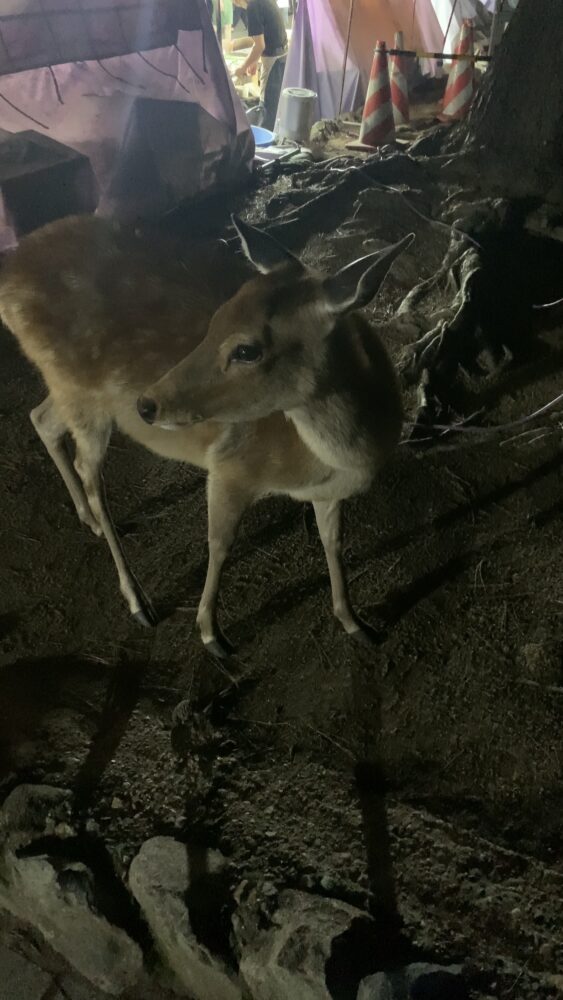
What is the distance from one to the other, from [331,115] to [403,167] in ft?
10.2

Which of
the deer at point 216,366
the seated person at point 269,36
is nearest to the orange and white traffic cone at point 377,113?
the seated person at point 269,36

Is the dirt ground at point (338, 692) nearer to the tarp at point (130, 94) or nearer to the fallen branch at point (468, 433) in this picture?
the fallen branch at point (468, 433)

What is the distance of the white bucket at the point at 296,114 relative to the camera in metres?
7.19

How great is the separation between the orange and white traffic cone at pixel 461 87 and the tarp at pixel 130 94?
228cm

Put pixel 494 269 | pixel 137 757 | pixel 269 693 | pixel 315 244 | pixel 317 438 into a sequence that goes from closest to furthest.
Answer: pixel 317 438
pixel 137 757
pixel 269 693
pixel 494 269
pixel 315 244

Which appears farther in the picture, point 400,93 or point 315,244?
point 400,93

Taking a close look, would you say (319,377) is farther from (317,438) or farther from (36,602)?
(36,602)

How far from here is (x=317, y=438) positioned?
6.92ft

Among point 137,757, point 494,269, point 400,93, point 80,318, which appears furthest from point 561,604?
point 400,93

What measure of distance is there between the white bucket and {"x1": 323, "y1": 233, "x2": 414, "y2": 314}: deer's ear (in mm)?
6477

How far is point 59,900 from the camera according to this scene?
1.90 meters

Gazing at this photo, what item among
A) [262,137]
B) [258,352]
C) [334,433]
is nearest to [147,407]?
[258,352]

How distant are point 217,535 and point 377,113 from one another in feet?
19.2

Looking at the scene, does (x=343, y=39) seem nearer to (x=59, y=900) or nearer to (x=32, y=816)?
(x=32, y=816)
